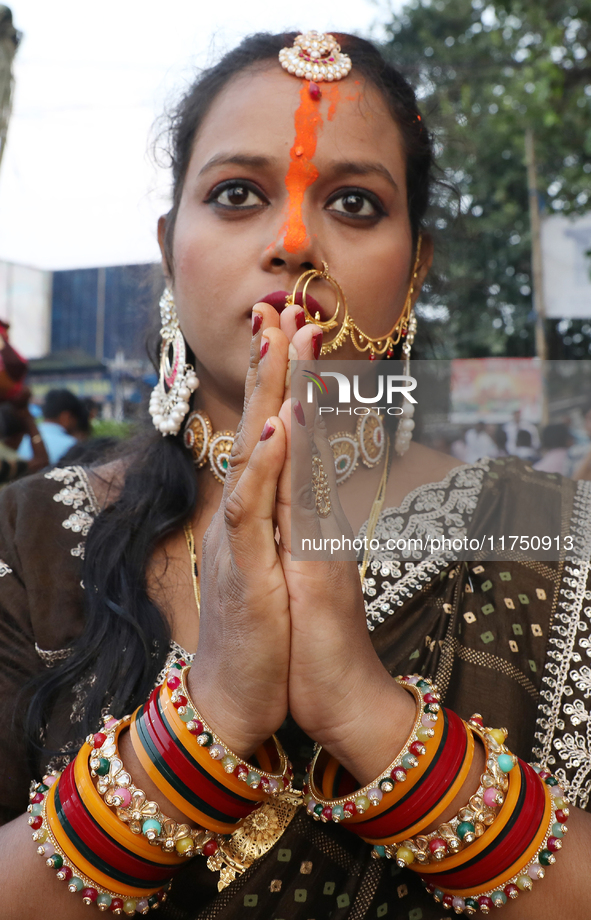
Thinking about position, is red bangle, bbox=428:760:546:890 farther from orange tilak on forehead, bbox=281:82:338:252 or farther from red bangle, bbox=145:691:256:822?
orange tilak on forehead, bbox=281:82:338:252

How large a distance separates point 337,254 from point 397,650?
0.85m

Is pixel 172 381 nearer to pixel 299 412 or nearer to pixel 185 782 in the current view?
pixel 299 412

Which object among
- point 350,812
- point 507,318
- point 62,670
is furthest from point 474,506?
point 507,318

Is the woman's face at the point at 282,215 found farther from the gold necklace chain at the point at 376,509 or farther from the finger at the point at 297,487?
the finger at the point at 297,487

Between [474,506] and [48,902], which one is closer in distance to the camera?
[48,902]

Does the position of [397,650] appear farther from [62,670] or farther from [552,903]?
[62,670]

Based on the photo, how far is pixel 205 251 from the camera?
1.66 metres

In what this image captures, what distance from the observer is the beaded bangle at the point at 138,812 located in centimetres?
115

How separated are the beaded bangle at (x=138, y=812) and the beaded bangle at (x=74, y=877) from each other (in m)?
0.10

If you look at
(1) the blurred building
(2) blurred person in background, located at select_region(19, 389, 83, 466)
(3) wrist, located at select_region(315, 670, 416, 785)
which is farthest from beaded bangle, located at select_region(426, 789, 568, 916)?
(2) blurred person in background, located at select_region(19, 389, 83, 466)

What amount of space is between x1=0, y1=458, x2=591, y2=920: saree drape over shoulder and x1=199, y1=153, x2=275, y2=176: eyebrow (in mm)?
823

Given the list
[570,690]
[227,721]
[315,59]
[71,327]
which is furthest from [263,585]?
[71,327]

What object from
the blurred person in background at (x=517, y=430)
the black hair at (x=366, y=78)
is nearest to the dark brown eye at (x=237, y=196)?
the black hair at (x=366, y=78)

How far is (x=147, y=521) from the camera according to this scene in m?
1.78
